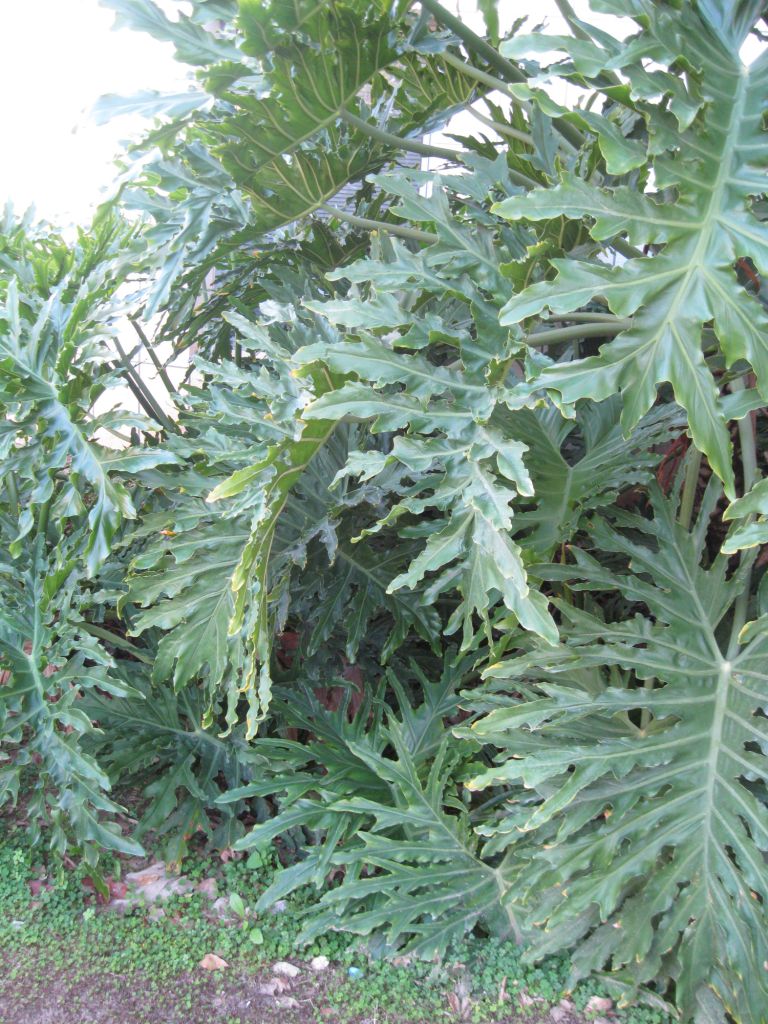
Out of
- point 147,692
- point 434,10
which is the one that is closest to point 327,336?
point 434,10

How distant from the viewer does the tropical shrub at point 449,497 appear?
1.30m

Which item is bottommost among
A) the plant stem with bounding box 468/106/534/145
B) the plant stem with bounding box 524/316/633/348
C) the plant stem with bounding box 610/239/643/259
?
the plant stem with bounding box 524/316/633/348

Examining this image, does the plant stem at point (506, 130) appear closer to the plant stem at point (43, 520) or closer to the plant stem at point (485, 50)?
the plant stem at point (485, 50)

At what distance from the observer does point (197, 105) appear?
5.30 feet

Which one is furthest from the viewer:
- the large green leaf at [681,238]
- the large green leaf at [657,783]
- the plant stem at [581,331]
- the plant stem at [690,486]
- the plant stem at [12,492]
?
the plant stem at [12,492]

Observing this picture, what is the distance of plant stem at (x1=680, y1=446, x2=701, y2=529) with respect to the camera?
1.88m

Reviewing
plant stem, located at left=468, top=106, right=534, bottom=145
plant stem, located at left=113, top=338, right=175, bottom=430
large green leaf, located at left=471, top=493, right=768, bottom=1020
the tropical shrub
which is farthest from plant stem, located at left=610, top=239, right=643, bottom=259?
plant stem, located at left=113, top=338, right=175, bottom=430

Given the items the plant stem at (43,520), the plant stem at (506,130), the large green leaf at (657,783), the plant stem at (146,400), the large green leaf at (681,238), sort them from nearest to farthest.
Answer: the large green leaf at (681,238) < the large green leaf at (657,783) < the plant stem at (506,130) < the plant stem at (43,520) < the plant stem at (146,400)

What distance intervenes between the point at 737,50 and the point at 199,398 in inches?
55.1

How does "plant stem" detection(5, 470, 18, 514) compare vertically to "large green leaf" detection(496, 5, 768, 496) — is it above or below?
below

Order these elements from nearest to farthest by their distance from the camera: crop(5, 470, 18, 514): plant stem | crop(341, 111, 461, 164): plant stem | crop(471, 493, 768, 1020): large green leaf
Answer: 1. crop(471, 493, 768, 1020): large green leaf
2. crop(341, 111, 461, 164): plant stem
3. crop(5, 470, 18, 514): plant stem

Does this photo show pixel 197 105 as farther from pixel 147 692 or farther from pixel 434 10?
pixel 147 692

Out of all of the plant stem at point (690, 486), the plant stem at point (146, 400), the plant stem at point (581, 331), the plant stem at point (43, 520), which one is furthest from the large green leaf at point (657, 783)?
the plant stem at point (146, 400)

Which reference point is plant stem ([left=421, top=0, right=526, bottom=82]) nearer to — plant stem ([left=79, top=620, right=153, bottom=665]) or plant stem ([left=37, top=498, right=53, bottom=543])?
plant stem ([left=37, top=498, right=53, bottom=543])
